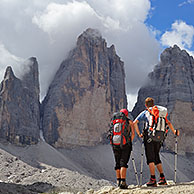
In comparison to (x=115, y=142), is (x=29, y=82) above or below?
above

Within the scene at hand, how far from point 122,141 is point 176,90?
214 ft

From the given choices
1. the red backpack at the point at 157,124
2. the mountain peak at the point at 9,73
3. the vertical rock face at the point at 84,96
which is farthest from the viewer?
the vertical rock face at the point at 84,96

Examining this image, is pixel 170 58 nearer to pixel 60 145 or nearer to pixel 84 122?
pixel 84 122

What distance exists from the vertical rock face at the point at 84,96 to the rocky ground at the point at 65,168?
3.29 meters

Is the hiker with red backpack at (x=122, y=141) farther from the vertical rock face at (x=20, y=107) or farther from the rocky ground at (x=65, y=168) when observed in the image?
the vertical rock face at (x=20, y=107)

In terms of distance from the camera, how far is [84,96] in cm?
6153

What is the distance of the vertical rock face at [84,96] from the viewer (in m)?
57.8

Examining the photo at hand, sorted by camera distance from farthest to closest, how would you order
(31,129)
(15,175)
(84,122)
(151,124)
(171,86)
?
(171,86) < (84,122) < (31,129) < (15,175) < (151,124)

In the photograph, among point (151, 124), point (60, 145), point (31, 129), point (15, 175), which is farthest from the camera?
point (60, 145)

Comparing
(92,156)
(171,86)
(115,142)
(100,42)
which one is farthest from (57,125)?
(115,142)

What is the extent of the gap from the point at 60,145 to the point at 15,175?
776 inches

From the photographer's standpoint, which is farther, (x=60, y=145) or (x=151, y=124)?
(x=60, y=145)

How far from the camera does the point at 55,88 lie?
62.3m

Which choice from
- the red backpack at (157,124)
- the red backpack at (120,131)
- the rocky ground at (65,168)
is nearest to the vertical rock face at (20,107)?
the rocky ground at (65,168)
